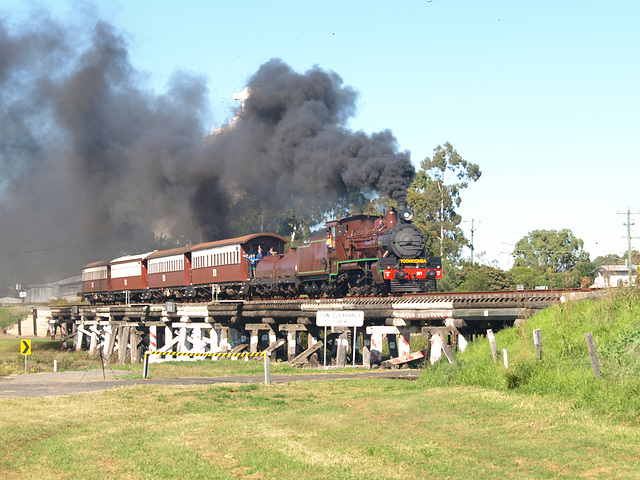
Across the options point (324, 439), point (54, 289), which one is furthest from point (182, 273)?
point (54, 289)

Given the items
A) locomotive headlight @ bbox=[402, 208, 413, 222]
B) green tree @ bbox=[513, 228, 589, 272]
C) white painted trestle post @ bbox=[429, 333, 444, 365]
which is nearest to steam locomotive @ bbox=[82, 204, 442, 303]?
locomotive headlight @ bbox=[402, 208, 413, 222]

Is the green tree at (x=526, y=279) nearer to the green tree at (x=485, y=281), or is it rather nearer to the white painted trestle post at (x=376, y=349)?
the green tree at (x=485, y=281)

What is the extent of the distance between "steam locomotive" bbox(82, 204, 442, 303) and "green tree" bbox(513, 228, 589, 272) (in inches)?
2251

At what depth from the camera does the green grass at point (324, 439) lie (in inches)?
359

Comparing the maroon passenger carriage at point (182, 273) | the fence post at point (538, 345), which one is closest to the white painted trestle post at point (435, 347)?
the fence post at point (538, 345)

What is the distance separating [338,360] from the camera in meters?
26.8

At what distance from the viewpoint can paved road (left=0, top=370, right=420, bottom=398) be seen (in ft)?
61.3

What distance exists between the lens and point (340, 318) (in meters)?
24.7

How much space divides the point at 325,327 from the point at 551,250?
257 ft

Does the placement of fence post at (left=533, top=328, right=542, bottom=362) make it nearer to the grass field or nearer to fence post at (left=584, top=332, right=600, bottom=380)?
the grass field

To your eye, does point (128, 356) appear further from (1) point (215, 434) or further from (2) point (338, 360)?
(1) point (215, 434)

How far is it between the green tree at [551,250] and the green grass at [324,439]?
8219cm

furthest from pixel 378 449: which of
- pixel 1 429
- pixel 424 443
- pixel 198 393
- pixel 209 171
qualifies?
pixel 209 171

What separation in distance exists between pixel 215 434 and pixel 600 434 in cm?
622
